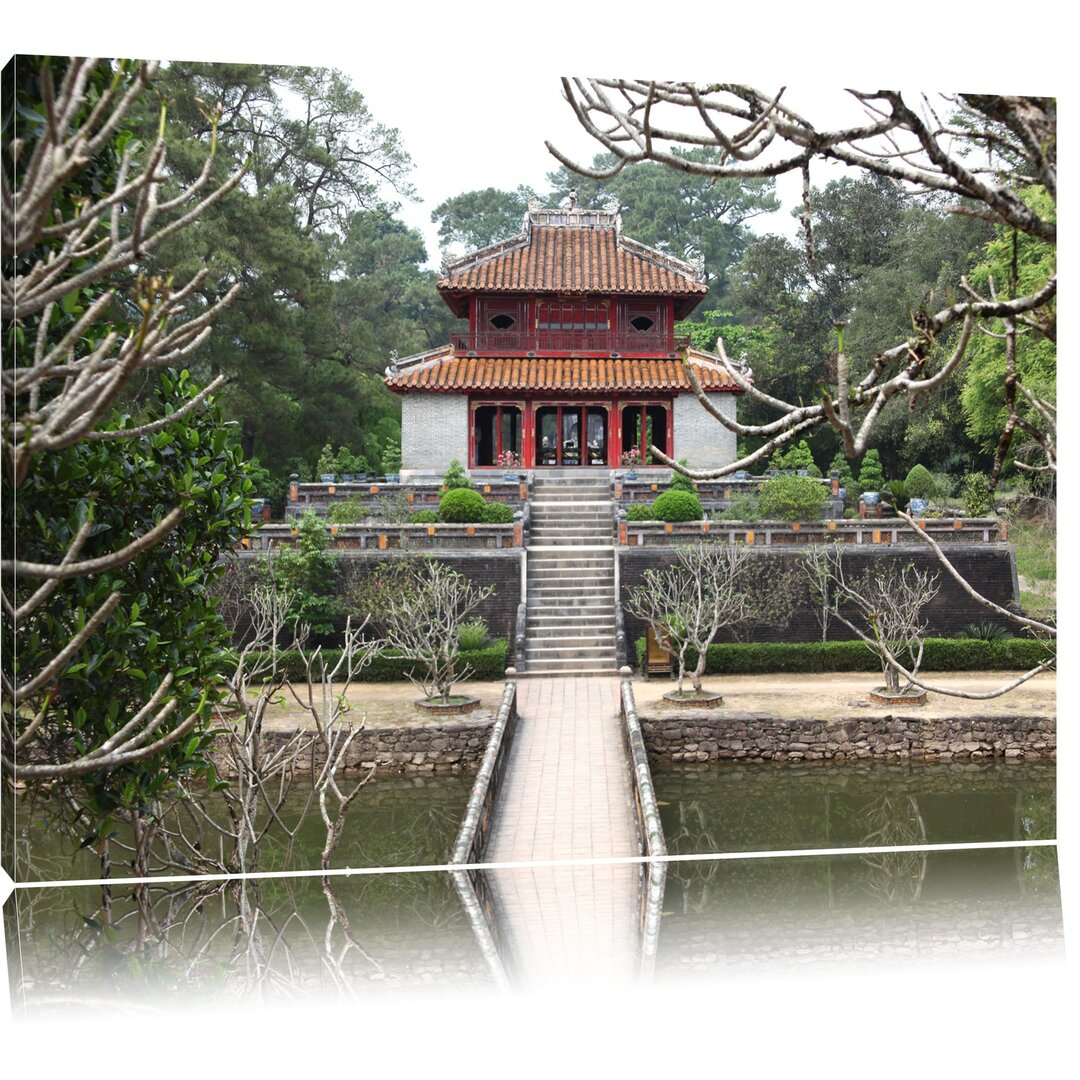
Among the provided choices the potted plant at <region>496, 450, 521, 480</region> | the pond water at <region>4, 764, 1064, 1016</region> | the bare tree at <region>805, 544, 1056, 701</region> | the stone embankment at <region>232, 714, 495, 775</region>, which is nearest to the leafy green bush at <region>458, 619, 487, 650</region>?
the stone embankment at <region>232, 714, 495, 775</region>

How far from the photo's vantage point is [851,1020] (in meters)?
4.55

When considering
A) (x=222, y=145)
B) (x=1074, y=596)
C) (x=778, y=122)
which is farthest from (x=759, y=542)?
(x=778, y=122)

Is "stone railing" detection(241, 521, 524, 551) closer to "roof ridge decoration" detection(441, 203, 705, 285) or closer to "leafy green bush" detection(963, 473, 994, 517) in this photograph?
"roof ridge decoration" detection(441, 203, 705, 285)

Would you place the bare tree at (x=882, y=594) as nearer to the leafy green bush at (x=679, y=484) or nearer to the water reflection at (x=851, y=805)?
the leafy green bush at (x=679, y=484)

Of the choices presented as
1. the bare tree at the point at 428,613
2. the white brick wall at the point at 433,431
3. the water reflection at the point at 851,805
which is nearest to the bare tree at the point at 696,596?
the water reflection at the point at 851,805

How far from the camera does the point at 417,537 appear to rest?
35.7ft

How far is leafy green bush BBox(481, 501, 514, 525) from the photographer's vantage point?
1022cm

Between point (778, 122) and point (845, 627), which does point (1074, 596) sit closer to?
point (845, 627)

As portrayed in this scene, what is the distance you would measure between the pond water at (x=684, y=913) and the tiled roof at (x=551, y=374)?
3405 millimetres

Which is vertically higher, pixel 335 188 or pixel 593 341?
pixel 335 188

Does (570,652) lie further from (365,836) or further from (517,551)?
(365,836)

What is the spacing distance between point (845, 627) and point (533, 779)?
3.11 m

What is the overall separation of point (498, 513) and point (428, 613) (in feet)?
3.72

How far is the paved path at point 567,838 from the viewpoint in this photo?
5.23 meters
